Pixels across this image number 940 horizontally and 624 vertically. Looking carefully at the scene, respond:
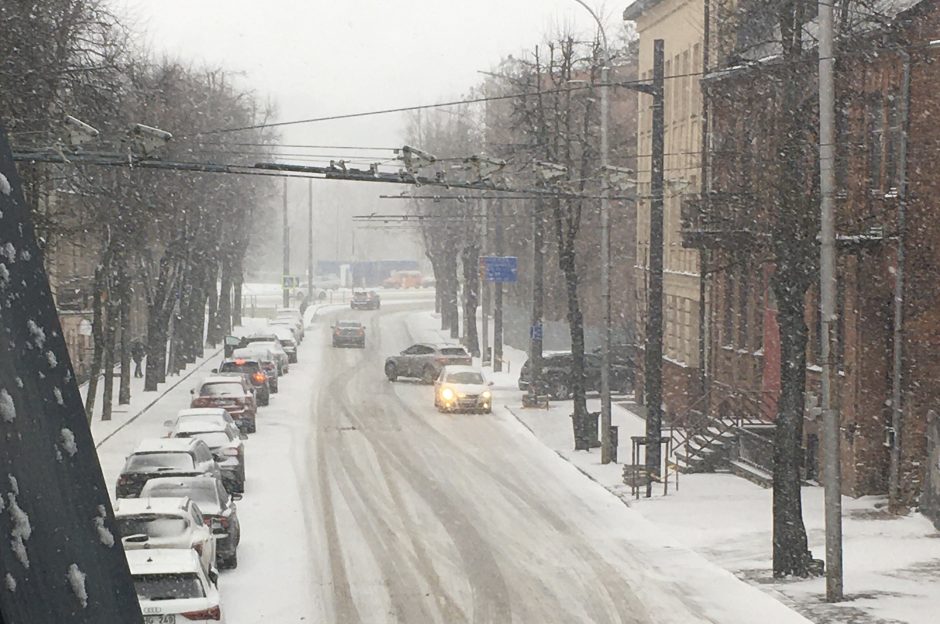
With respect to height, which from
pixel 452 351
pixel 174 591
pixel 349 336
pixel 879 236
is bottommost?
pixel 349 336

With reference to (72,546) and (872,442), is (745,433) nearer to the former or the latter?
(872,442)

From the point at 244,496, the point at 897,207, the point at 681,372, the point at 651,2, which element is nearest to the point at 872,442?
the point at 897,207

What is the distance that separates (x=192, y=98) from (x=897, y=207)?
35810mm

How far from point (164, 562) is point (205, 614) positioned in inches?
28.4

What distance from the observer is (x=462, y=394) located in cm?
4300

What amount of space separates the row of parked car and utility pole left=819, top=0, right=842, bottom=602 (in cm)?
738

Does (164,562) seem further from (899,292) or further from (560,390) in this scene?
(560,390)

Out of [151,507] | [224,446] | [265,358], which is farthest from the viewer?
[265,358]

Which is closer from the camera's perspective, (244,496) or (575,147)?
(244,496)

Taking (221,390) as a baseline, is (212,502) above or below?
above

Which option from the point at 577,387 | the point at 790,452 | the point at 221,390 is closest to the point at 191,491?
the point at 790,452

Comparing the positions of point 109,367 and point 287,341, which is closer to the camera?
point 109,367

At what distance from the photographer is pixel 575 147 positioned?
208 feet

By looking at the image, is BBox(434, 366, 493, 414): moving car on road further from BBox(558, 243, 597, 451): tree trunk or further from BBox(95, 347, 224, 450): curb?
BBox(95, 347, 224, 450): curb
